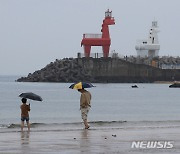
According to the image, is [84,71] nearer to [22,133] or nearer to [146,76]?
[146,76]

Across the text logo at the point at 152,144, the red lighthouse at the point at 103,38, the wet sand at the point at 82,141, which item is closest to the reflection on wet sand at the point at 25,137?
the wet sand at the point at 82,141

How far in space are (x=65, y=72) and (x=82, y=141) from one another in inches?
3795

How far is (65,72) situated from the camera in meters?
112

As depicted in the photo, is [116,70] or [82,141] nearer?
[82,141]

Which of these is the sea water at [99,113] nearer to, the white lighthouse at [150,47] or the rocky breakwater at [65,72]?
the rocky breakwater at [65,72]

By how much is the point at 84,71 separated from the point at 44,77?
859 cm

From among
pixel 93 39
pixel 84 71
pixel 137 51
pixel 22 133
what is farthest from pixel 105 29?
pixel 22 133

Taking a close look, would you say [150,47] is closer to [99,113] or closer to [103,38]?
[103,38]

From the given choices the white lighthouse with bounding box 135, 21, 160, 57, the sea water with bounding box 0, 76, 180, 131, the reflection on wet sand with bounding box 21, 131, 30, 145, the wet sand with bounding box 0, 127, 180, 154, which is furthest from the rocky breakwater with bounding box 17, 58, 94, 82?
the wet sand with bounding box 0, 127, 180, 154

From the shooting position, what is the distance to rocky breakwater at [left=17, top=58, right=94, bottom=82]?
11081 centimetres

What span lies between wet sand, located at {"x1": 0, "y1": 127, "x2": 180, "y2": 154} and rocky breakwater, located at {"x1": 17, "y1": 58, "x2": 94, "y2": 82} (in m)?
92.0

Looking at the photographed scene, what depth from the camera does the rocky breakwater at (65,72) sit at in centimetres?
11081

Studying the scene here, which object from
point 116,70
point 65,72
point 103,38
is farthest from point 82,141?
point 116,70

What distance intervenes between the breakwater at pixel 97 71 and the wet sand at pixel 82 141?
9201 centimetres
